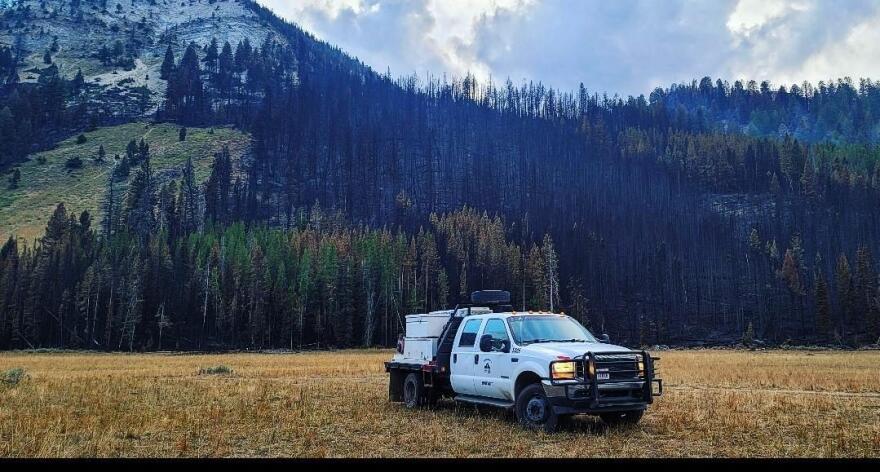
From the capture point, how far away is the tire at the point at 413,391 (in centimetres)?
1661

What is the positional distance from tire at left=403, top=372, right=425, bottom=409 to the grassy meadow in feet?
373

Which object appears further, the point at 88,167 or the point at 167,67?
the point at 167,67

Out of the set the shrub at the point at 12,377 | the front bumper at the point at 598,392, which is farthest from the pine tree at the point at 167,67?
the front bumper at the point at 598,392

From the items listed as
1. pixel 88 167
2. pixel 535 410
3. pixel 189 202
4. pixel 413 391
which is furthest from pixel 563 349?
pixel 88 167

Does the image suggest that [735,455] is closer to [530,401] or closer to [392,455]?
[530,401]

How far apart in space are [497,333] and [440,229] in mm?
92383

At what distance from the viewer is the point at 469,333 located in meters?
15.8

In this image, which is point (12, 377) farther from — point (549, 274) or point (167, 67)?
point (167, 67)

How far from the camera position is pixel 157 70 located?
193125mm

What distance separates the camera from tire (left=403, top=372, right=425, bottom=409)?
1661cm

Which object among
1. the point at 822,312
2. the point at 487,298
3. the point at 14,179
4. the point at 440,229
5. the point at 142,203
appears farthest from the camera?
the point at 14,179

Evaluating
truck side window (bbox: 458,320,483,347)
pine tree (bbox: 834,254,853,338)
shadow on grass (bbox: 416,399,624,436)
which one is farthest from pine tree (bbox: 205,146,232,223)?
truck side window (bbox: 458,320,483,347)

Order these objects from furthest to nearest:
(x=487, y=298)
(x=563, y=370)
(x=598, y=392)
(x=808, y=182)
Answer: (x=808, y=182)
(x=487, y=298)
(x=563, y=370)
(x=598, y=392)

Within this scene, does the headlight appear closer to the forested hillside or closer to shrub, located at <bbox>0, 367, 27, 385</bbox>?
shrub, located at <bbox>0, 367, 27, 385</bbox>
